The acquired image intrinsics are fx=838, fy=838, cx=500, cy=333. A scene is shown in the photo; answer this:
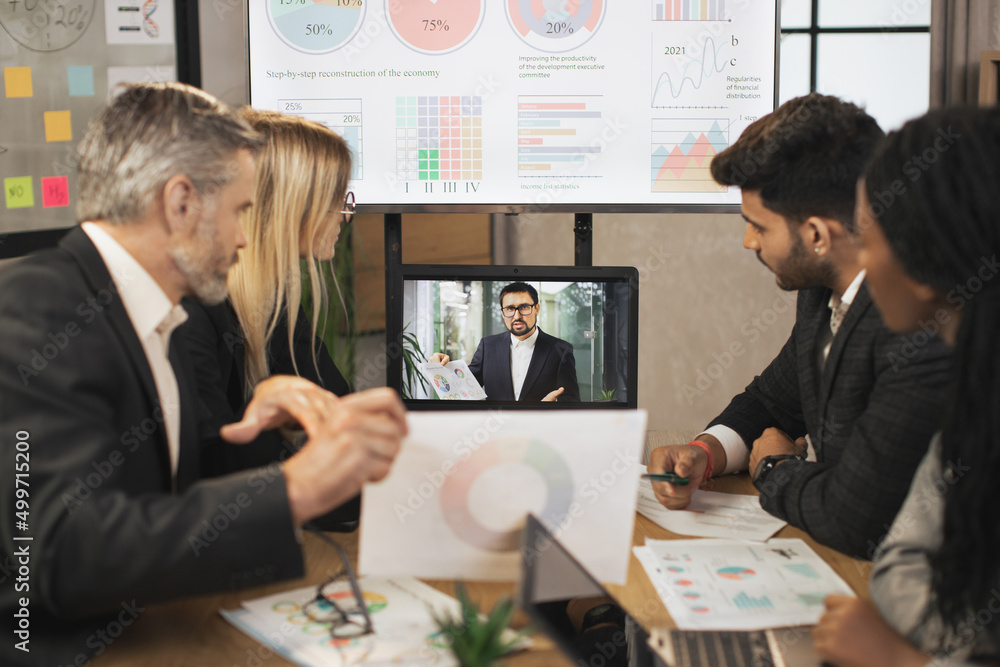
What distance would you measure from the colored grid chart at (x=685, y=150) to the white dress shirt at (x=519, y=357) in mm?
536

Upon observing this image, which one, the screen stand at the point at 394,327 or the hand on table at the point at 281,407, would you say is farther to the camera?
the screen stand at the point at 394,327

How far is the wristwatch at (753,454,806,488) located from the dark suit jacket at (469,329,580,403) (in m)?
0.60

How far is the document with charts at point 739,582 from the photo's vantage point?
3.36 ft

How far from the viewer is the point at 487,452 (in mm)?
936

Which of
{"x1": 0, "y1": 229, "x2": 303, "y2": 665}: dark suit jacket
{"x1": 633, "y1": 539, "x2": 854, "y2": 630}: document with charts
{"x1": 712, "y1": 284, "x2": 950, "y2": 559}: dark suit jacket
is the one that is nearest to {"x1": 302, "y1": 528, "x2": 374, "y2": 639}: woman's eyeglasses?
{"x1": 0, "y1": 229, "x2": 303, "y2": 665}: dark suit jacket

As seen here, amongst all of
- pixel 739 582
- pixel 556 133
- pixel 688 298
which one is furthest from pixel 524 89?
pixel 688 298

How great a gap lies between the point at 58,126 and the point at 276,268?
1.11 meters

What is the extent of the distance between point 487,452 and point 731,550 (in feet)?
1.65

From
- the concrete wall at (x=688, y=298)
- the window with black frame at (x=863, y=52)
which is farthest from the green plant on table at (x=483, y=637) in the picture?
the window with black frame at (x=863, y=52)

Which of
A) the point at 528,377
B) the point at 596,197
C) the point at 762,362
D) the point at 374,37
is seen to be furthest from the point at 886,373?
the point at 762,362

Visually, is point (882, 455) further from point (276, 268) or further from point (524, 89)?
point (524, 89)

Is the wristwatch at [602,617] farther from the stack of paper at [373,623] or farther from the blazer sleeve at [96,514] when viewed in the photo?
the blazer sleeve at [96,514]

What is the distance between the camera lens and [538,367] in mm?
1974

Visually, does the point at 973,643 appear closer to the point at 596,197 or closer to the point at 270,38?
the point at 596,197
